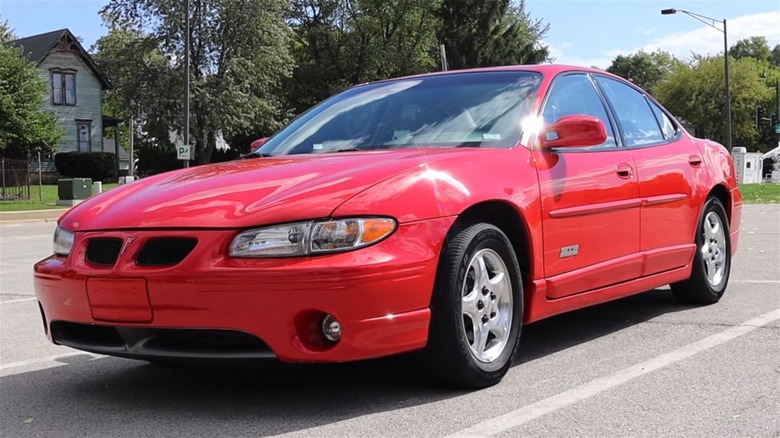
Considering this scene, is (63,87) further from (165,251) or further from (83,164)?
(165,251)

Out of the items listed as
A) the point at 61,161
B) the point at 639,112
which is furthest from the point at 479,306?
the point at 61,161

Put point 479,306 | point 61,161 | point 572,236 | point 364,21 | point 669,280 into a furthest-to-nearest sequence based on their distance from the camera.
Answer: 1. point 364,21
2. point 61,161
3. point 669,280
4. point 572,236
5. point 479,306

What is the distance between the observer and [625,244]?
4730mm

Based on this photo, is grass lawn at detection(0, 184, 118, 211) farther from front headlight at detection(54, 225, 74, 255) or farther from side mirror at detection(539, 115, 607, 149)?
side mirror at detection(539, 115, 607, 149)

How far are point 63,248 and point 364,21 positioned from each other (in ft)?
169

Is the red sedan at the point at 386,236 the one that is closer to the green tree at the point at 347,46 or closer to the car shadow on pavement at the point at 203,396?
the car shadow on pavement at the point at 203,396

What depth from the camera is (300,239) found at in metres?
3.19

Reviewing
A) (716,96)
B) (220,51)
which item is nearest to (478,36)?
(220,51)

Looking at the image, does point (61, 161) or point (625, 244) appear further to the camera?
point (61, 161)

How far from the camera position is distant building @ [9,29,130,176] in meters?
47.7

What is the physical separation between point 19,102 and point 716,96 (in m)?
56.0

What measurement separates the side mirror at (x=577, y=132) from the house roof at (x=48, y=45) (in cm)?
4705

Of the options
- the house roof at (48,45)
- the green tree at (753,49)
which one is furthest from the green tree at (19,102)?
the green tree at (753,49)

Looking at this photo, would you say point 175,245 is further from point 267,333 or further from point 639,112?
point 639,112
